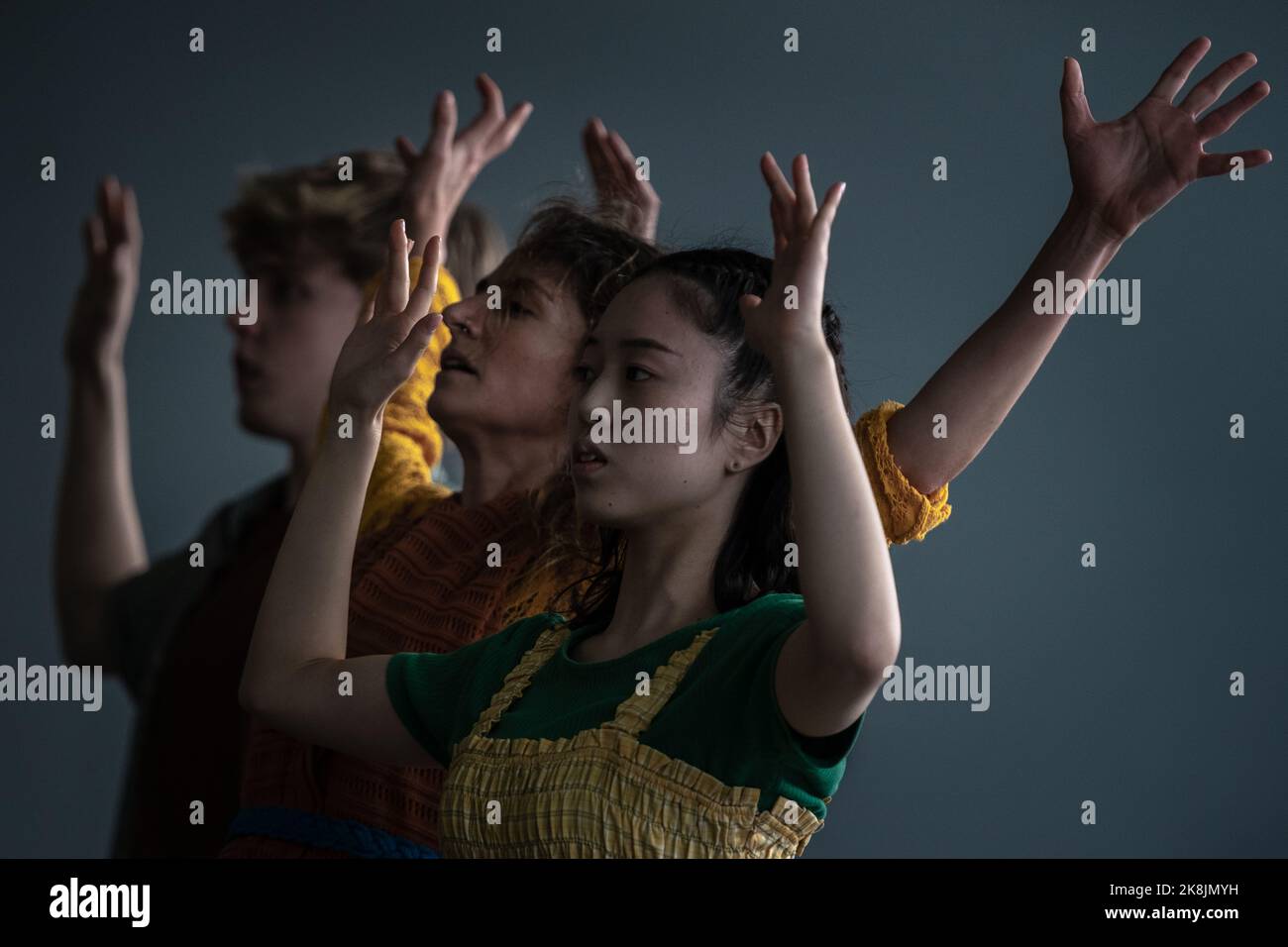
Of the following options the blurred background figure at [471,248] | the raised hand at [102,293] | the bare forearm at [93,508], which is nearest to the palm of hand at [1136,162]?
the blurred background figure at [471,248]

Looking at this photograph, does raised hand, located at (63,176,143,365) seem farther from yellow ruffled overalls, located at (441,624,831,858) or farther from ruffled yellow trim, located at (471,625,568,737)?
yellow ruffled overalls, located at (441,624,831,858)

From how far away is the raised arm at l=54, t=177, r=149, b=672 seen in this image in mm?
2299

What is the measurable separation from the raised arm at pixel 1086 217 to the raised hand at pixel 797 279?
1.23 feet

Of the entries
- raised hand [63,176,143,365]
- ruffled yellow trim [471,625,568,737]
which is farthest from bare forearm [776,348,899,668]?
raised hand [63,176,143,365]

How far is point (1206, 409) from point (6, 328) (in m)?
2.22

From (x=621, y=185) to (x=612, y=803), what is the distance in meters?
0.90

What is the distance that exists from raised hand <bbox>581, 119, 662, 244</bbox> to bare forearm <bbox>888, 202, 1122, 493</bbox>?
0.50 m

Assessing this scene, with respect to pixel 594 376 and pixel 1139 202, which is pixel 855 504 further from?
pixel 1139 202

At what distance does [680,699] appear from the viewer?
0.91 metres

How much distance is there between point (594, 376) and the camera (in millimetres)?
1025

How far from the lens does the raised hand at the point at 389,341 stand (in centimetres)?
103

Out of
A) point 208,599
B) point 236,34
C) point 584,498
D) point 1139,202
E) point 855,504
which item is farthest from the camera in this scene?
point 236,34

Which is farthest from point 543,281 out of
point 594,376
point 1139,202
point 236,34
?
point 236,34
